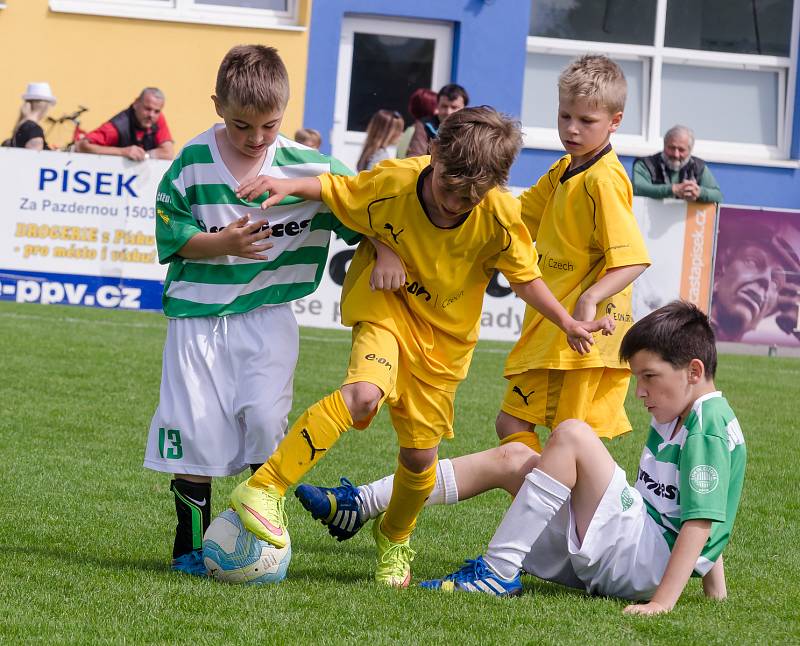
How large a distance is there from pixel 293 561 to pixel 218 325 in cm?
90

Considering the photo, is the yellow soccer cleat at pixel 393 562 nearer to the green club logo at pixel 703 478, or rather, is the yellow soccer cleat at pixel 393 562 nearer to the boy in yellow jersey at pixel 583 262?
the boy in yellow jersey at pixel 583 262

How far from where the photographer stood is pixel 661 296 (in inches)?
493

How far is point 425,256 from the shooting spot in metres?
4.49

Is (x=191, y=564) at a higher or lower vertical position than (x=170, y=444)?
lower

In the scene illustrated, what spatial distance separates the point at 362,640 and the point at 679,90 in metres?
15.0

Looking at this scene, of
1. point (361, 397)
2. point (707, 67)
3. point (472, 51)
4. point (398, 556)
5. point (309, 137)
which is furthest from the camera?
point (707, 67)

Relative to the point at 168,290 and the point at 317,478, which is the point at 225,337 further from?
the point at 317,478

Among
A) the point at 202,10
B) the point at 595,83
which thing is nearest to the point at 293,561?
the point at 595,83

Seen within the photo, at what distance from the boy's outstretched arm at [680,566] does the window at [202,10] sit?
1270cm

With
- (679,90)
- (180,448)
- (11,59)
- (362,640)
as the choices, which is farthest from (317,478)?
(679,90)

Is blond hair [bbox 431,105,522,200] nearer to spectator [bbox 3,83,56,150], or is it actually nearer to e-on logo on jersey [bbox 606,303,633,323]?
e-on logo on jersey [bbox 606,303,633,323]

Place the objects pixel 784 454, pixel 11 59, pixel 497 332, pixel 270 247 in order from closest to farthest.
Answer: pixel 270 247 → pixel 784 454 → pixel 497 332 → pixel 11 59

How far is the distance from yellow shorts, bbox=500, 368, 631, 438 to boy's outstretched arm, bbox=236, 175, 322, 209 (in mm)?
1187

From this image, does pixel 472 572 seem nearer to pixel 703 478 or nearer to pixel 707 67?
pixel 703 478
